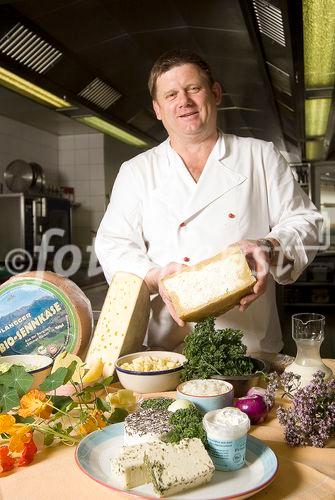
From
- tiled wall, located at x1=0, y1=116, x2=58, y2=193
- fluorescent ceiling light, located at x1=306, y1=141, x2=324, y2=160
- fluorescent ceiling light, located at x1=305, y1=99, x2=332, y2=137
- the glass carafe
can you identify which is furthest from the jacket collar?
tiled wall, located at x1=0, y1=116, x2=58, y2=193

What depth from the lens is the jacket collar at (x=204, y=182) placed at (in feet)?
5.24

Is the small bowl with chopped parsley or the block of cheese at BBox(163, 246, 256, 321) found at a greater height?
the block of cheese at BBox(163, 246, 256, 321)

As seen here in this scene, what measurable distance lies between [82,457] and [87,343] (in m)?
0.57

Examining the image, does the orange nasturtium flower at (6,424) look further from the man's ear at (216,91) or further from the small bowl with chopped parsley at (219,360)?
the man's ear at (216,91)

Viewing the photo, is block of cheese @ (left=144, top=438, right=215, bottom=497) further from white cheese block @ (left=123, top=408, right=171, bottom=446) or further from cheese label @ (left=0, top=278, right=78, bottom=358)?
cheese label @ (left=0, top=278, right=78, bottom=358)

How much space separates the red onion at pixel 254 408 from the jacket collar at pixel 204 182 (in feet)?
2.43

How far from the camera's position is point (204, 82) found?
157 centimetres

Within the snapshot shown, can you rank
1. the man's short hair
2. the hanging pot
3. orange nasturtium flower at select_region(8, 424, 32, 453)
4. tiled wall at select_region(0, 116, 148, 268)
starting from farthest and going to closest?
tiled wall at select_region(0, 116, 148, 268), the hanging pot, the man's short hair, orange nasturtium flower at select_region(8, 424, 32, 453)

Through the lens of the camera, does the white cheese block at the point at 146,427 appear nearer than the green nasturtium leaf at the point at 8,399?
Yes

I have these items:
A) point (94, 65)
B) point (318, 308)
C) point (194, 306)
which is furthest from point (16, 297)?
point (318, 308)

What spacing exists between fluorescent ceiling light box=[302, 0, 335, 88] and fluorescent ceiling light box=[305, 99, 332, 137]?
0.30 metres

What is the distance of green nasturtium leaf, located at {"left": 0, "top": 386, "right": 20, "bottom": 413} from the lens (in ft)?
3.00


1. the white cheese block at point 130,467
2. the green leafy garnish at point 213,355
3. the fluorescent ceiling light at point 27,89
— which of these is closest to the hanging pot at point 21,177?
the fluorescent ceiling light at point 27,89

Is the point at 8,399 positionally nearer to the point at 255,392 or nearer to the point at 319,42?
the point at 255,392
